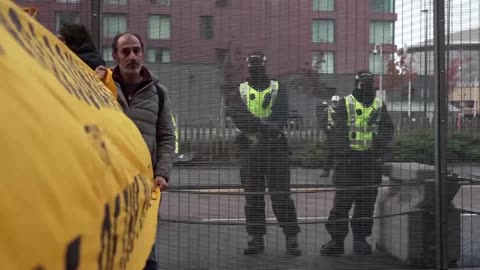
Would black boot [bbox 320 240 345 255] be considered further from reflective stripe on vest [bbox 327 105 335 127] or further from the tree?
the tree

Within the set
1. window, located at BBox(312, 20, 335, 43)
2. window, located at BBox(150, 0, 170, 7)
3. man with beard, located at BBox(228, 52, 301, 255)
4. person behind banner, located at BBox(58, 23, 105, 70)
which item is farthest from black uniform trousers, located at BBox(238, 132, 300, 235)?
person behind banner, located at BBox(58, 23, 105, 70)

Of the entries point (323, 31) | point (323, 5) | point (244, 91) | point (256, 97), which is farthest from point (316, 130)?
point (323, 5)

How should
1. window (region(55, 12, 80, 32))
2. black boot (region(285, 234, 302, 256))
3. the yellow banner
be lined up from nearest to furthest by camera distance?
the yellow banner
window (region(55, 12, 80, 32))
black boot (region(285, 234, 302, 256))

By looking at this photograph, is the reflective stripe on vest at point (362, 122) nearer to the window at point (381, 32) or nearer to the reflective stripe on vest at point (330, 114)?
the reflective stripe on vest at point (330, 114)

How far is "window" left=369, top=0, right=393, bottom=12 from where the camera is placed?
17.8ft

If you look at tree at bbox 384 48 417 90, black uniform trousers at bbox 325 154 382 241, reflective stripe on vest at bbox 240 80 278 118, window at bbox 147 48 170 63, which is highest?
window at bbox 147 48 170 63

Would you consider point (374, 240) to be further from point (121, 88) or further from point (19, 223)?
point (19, 223)

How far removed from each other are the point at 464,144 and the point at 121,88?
10.6ft

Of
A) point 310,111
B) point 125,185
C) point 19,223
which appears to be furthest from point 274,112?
point 19,223

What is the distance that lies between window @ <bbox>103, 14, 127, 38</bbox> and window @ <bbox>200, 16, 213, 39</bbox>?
0.65 meters

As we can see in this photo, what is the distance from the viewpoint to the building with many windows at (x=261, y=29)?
5289 mm

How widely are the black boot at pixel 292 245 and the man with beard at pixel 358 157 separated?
0.23 meters

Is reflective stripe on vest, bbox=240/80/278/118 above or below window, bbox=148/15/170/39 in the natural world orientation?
below

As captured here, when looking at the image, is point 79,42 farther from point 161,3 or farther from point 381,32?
point 381,32
